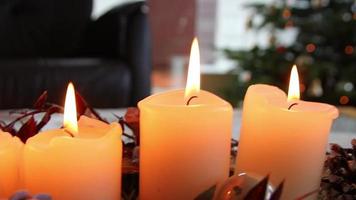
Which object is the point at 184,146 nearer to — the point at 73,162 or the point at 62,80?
the point at 73,162

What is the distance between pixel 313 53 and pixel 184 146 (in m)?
2.20

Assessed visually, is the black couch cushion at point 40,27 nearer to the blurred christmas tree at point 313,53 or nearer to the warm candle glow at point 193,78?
the blurred christmas tree at point 313,53

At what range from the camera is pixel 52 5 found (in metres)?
2.24

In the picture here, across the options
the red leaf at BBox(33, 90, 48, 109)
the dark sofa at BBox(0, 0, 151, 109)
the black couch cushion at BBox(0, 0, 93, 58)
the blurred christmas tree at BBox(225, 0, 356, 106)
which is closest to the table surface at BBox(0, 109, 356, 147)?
the red leaf at BBox(33, 90, 48, 109)

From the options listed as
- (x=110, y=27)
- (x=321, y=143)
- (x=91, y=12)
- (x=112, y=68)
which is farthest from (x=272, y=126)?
(x=91, y=12)

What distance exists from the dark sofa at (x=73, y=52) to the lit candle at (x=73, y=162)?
4.39 ft

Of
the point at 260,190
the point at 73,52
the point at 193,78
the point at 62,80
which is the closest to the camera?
the point at 260,190

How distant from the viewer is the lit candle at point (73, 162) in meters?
0.33

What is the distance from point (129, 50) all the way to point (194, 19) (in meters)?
1.52

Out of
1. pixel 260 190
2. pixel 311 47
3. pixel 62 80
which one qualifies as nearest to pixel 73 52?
pixel 62 80

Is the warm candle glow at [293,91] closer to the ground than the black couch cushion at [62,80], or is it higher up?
higher up

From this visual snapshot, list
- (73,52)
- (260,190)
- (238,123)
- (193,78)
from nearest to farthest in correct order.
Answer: (260,190) < (193,78) < (238,123) < (73,52)

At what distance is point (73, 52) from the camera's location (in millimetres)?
2188

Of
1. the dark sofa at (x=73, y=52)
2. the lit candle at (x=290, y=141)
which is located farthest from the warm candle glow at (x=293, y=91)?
the dark sofa at (x=73, y=52)
